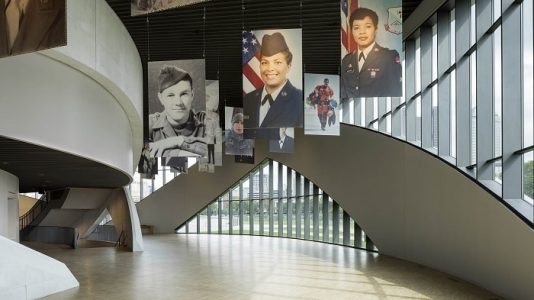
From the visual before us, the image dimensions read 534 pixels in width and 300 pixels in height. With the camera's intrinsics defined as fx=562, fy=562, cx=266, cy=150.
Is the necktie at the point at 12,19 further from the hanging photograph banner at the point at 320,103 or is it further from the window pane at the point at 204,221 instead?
the window pane at the point at 204,221

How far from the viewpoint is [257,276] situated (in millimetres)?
16031

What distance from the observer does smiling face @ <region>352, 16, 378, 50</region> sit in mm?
10234

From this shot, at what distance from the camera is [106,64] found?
14367 mm

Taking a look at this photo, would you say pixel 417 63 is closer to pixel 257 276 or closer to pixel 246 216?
pixel 257 276

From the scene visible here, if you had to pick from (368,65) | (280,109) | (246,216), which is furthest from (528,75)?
(246,216)

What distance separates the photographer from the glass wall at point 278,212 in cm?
2806

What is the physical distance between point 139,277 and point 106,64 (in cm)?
611

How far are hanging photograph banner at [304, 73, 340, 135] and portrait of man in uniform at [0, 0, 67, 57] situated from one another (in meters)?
9.91

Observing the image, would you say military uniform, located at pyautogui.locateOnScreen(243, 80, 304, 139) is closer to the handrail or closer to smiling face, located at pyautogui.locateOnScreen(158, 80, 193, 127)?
smiling face, located at pyautogui.locateOnScreen(158, 80, 193, 127)

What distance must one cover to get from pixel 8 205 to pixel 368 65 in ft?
56.4

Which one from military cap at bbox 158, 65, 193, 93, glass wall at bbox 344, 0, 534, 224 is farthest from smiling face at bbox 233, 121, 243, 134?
military cap at bbox 158, 65, 193, 93

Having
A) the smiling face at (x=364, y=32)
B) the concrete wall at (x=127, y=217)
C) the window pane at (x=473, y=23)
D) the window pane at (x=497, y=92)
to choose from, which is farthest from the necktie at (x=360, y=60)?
the concrete wall at (x=127, y=217)

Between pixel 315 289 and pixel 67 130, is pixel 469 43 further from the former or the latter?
pixel 67 130

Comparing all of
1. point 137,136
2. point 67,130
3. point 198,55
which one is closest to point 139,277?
point 67,130
